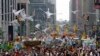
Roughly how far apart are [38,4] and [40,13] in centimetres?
543

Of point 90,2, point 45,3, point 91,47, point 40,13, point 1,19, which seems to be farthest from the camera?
A: point 45,3

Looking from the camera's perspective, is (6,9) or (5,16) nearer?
(5,16)

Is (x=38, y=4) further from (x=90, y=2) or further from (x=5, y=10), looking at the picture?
(x=5, y=10)

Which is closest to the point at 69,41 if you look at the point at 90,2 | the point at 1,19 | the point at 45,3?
the point at 1,19

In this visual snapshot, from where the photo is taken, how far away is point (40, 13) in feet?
459

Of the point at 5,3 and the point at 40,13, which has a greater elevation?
the point at 5,3

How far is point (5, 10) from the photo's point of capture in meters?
65.9

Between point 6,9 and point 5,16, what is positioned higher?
point 6,9

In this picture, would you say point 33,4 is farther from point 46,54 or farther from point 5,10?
point 46,54

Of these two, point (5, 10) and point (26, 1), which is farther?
point (26, 1)

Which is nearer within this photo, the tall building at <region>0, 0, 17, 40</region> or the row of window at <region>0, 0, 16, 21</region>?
the tall building at <region>0, 0, 17, 40</region>

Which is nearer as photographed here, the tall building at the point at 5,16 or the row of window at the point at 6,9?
the tall building at the point at 5,16

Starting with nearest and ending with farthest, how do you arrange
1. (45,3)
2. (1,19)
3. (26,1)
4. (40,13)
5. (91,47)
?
(91,47) → (1,19) → (26,1) → (40,13) → (45,3)

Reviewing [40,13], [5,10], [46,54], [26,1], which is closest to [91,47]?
[46,54]
